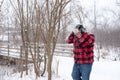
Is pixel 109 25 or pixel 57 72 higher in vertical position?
pixel 109 25

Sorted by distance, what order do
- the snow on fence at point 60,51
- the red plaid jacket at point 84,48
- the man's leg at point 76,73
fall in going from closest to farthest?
the red plaid jacket at point 84,48 → the man's leg at point 76,73 → the snow on fence at point 60,51

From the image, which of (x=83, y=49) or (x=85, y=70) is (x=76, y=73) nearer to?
(x=85, y=70)

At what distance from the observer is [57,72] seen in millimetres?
7773

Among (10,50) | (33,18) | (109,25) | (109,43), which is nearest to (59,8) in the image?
(33,18)

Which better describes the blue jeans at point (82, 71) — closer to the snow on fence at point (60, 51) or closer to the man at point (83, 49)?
the man at point (83, 49)

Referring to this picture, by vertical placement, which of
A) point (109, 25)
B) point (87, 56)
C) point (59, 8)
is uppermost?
point (109, 25)

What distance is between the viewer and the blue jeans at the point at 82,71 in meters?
4.35

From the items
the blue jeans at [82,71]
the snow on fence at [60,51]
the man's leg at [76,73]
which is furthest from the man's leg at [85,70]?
the snow on fence at [60,51]

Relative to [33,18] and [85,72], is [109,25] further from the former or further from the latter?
[85,72]

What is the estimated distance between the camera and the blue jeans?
4350 millimetres

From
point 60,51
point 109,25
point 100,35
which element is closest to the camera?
point 60,51

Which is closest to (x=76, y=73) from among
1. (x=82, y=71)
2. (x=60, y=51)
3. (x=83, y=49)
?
(x=82, y=71)

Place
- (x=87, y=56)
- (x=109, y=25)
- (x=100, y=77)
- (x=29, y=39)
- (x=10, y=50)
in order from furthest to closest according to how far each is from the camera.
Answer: (x=109, y=25) < (x=10, y=50) < (x=29, y=39) < (x=100, y=77) < (x=87, y=56)

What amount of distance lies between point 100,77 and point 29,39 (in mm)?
2465
